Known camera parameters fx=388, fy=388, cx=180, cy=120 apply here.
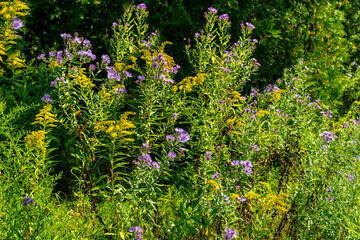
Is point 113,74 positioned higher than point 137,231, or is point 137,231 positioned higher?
point 113,74

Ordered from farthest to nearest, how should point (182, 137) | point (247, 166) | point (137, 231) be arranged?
point (182, 137) < point (247, 166) < point (137, 231)

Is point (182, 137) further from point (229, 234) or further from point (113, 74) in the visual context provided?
point (113, 74)

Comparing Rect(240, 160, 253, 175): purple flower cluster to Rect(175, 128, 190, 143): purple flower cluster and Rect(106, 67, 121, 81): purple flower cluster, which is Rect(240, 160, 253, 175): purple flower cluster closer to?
Rect(175, 128, 190, 143): purple flower cluster

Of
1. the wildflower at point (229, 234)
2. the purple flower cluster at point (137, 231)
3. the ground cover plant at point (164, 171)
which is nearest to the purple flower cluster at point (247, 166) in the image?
the ground cover plant at point (164, 171)

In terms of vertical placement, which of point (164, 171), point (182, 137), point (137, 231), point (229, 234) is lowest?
point (137, 231)

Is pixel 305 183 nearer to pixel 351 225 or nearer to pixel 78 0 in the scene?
pixel 351 225

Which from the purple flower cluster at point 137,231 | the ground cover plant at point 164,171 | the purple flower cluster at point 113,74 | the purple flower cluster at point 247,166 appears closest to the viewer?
the purple flower cluster at point 137,231

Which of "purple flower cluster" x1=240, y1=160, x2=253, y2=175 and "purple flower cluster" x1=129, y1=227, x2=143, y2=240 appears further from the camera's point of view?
"purple flower cluster" x1=240, y1=160, x2=253, y2=175

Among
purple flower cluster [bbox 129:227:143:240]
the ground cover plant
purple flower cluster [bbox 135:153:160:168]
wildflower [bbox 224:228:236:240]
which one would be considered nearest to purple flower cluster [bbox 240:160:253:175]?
the ground cover plant

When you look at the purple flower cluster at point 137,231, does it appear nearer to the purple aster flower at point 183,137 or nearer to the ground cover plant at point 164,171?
the ground cover plant at point 164,171

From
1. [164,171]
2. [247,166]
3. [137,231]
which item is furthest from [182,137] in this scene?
[137,231]

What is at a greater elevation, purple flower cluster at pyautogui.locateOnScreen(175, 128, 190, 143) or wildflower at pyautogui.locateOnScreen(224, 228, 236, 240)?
purple flower cluster at pyautogui.locateOnScreen(175, 128, 190, 143)

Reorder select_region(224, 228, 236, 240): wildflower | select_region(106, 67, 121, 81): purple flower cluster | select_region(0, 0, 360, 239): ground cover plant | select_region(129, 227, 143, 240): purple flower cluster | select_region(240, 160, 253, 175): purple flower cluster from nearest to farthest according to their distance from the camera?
select_region(224, 228, 236, 240): wildflower
select_region(129, 227, 143, 240): purple flower cluster
select_region(240, 160, 253, 175): purple flower cluster
select_region(0, 0, 360, 239): ground cover plant
select_region(106, 67, 121, 81): purple flower cluster

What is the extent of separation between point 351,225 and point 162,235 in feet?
4.52
